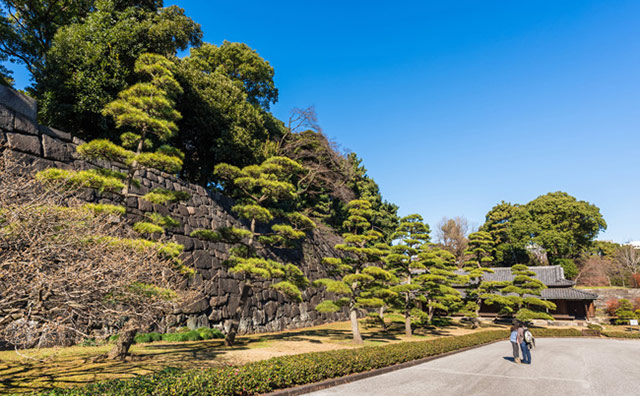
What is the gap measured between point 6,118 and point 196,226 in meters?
7.57

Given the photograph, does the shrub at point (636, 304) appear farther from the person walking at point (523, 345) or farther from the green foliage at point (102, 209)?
the green foliage at point (102, 209)

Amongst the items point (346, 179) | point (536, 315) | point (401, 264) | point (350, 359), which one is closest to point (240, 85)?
point (346, 179)

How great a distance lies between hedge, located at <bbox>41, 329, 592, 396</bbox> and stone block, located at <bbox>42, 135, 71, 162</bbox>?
819 cm

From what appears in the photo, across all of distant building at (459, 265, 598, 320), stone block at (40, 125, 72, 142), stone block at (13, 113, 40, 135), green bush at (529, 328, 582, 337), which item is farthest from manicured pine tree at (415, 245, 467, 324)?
stone block at (13, 113, 40, 135)

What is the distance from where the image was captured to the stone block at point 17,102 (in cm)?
978

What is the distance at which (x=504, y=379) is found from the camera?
9.72 m

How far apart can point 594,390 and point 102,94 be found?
18422mm

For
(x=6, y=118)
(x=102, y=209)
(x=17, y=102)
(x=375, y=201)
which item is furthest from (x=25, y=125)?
(x=375, y=201)

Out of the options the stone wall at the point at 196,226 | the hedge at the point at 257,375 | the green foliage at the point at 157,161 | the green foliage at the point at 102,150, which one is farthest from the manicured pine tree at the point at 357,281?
the green foliage at the point at 102,150

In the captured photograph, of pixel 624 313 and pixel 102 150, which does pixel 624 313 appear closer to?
pixel 624 313

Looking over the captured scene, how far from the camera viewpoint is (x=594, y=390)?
855cm

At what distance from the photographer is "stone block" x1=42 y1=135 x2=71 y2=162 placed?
1052 cm

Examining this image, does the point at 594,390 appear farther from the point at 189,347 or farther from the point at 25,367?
the point at 25,367

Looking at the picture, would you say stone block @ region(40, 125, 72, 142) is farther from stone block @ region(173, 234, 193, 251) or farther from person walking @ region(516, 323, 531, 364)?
person walking @ region(516, 323, 531, 364)
